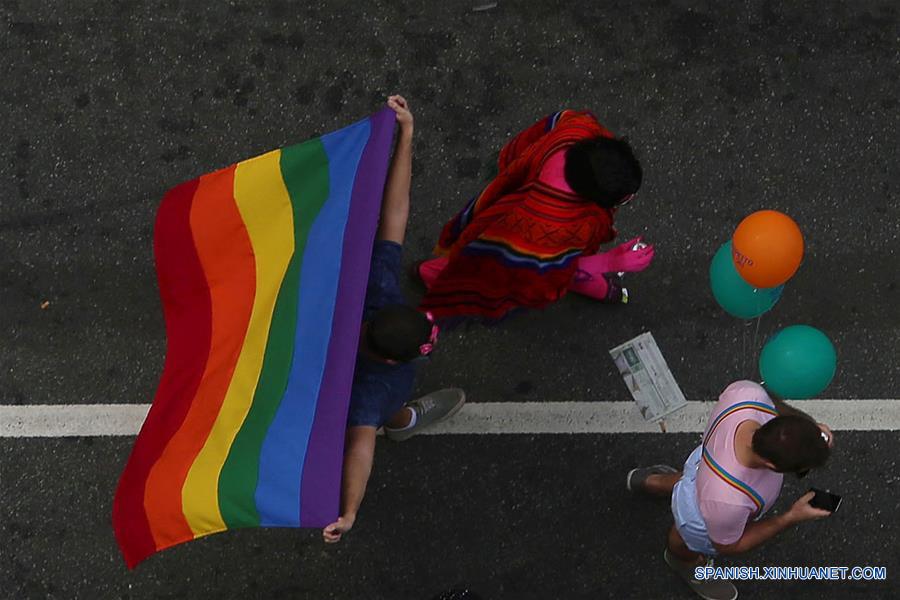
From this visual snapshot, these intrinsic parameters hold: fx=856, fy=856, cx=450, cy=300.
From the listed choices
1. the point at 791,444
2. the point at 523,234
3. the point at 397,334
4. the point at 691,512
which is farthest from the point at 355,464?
the point at 791,444

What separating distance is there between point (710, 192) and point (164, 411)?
3.01 metres

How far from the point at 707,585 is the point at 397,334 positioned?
2167 millimetres

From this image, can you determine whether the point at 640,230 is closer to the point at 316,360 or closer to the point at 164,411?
the point at 316,360

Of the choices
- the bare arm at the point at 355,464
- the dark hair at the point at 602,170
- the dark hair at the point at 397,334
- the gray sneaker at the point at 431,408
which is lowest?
the gray sneaker at the point at 431,408

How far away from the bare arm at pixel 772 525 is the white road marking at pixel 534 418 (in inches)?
37.5

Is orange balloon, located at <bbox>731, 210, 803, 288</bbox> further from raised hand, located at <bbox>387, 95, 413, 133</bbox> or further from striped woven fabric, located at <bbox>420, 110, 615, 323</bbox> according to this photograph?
raised hand, located at <bbox>387, 95, 413, 133</bbox>

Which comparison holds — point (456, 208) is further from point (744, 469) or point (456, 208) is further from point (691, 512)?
point (744, 469)

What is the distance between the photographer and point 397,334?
10.1ft

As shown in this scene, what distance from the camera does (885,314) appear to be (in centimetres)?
449

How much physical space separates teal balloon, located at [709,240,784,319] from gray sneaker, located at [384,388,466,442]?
1.35m

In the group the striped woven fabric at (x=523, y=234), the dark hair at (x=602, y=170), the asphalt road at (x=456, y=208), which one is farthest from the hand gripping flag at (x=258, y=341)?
the asphalt road at (x=456, y=208)

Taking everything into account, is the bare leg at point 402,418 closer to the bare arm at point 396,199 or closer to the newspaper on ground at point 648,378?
the bare arm at point 396,199

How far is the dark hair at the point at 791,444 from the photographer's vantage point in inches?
113

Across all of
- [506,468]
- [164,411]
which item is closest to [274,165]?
[164,411]
